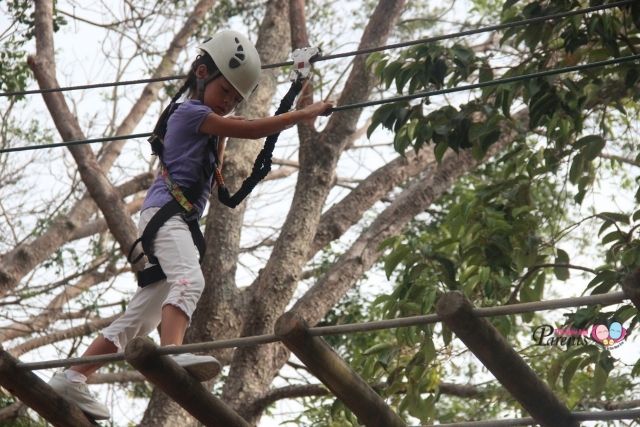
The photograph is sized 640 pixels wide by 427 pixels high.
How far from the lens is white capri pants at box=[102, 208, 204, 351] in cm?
377

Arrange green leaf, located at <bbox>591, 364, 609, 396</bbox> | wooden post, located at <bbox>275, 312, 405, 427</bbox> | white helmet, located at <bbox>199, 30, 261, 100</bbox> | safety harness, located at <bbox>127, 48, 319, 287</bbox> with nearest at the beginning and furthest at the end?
wooden post, located at <bbox>275, 312, 405, 427</bbox>, safety harness, located at <bbox>127, 48, 319, 287</bbox>, white helmet, located at <bbox>199, 30, 261, 100</bbox>, green leaf, located at <bbox>591, 364, 609, 396</bbox>

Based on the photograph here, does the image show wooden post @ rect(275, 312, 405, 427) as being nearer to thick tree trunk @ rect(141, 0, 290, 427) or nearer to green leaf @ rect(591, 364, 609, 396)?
green leaf @ rect(591, 364, 609, 396)

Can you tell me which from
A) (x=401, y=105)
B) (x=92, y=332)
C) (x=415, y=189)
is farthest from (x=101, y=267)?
(x=401, y=105)

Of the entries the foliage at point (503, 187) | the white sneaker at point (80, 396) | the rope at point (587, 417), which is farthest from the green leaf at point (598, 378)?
the white sneaker at point (80, 396)

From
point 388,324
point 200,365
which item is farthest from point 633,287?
point 200,365

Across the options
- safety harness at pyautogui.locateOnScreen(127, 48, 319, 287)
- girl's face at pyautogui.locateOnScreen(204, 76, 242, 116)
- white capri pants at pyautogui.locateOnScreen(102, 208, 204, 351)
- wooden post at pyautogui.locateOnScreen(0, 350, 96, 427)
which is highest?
girl's face at pyautogui.locateOnScreen(204, 76, 242, 116)

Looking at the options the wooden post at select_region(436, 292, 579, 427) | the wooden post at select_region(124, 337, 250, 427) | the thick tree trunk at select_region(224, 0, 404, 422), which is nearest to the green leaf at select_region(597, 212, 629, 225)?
the wooden post at select_region(436, 292, 579, 427)

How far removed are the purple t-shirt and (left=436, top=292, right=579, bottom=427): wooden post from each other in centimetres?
117

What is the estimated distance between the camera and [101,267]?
10953mm

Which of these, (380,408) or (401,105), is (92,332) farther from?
(380,408)

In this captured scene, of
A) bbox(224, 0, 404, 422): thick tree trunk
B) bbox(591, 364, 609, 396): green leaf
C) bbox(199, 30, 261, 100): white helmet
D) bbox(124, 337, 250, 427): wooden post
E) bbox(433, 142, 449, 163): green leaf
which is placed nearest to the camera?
bbox(124, 337, 250, 427): wooden post

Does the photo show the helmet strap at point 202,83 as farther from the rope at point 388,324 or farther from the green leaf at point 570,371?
the green leaf at point 570,371

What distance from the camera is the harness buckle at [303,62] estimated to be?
4160 mm

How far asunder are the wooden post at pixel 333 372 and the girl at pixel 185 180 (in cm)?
54
